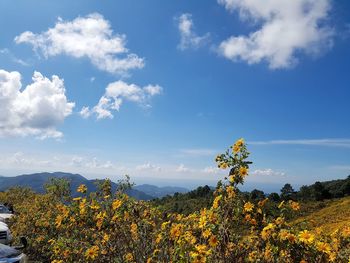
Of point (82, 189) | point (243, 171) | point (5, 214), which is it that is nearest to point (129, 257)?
point (82, 189)

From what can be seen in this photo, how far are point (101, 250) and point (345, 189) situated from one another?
3029 inches

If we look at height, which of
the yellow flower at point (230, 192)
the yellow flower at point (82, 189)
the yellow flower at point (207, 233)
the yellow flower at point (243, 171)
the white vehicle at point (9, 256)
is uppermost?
the yellow flower at point (243, 171)

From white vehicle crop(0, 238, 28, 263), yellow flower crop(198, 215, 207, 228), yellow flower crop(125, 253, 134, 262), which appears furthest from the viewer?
white vehicle crop(0, 238, 28, 263)

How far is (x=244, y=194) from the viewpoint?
211 inches

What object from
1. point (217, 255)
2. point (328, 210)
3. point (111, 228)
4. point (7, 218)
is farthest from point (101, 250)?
point (328, 210)

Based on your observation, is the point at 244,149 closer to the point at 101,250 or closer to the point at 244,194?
the point at 244,194

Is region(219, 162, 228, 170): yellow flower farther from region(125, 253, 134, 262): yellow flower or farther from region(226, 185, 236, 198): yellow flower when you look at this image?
region(125, 253, 134, 262): yellow flower

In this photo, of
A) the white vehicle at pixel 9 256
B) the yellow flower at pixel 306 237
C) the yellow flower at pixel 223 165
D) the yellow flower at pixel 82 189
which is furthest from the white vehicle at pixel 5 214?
the yellow flower at pixel 306 237

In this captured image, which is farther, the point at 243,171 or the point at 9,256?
the point at 9,256

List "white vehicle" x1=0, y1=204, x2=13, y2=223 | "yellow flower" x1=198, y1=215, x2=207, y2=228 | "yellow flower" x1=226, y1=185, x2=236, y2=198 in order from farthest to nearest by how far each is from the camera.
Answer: "white vehicle" x1=0, y1=204, x2=13, y2=223
"yellow flower" x1=226, y1=185, x2=236, y2=198
"yellow flower" x1=198, y1=215, x2=207, y2=228

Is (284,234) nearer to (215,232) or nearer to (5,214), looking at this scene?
(215,232)

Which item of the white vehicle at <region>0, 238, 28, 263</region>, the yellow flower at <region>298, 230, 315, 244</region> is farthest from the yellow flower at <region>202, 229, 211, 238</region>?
the white vehicle at <region>0, 238, 28, 263</region>

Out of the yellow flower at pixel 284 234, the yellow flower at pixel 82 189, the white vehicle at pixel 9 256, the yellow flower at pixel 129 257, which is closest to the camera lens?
the yellow flower at pixel 284 234

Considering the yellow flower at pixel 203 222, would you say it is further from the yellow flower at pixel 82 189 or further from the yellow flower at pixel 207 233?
the yellow flower at pixel 82 189
